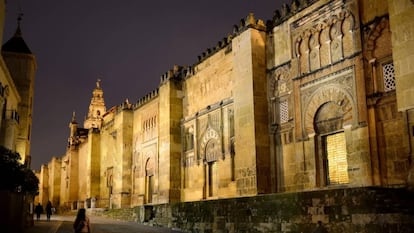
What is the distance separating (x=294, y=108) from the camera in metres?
13.1

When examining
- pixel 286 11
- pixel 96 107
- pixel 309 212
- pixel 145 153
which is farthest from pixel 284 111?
pixel 96 107

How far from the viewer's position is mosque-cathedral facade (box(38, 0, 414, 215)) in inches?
409

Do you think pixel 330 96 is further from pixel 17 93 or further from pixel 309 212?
pixel 17 93

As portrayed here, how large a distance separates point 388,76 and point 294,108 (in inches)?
125

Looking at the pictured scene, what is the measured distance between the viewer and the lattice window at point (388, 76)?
10.5 m

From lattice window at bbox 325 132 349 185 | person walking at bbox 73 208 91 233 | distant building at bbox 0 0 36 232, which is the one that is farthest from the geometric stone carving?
distant building at bbox 0 0 36 232

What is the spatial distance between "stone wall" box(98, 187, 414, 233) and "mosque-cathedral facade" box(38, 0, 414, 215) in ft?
5.29

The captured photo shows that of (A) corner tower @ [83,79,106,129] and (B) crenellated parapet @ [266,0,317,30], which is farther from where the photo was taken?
(A) corner tower @ [83,79,106,129]

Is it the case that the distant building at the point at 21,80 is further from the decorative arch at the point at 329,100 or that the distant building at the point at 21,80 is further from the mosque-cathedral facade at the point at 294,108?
the decorative arch at the point at 329,100

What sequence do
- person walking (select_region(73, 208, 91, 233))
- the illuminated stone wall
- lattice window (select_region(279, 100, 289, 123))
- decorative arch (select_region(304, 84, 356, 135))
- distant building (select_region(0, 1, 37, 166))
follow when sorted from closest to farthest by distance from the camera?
person walking (select_region(73, 208, 91, 233)), decorative arch (select_region(304, 84, 356, 135)), lattice window (select_region(279, 100, 289, 123)), the illuminated stone wall, distant building (select_region(0, 1, 37, 166))

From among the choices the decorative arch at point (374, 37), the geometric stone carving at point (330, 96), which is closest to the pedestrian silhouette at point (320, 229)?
the geometric stone carving at point (330, 96)

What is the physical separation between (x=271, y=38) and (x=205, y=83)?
14.8 feet

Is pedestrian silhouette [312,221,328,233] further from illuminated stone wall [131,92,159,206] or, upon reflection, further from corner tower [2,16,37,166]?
corner tower [2,16,37,166]

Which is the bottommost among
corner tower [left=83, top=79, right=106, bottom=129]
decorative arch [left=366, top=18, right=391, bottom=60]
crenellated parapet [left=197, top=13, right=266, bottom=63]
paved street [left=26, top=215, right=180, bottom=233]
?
paved street [left=26, top=215, right=180, bottom=233]
